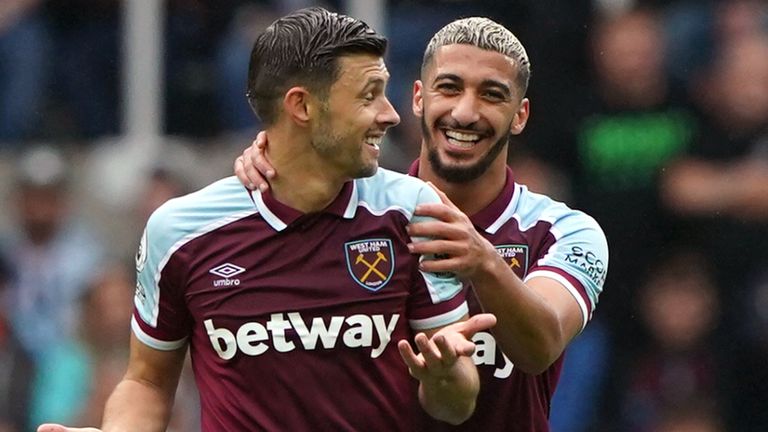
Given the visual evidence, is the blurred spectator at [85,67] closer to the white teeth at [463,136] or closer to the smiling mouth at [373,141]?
the white teeth at [463,136]

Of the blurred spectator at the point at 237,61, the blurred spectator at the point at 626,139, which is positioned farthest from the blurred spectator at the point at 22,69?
the blurred spectator at the point at 626,139

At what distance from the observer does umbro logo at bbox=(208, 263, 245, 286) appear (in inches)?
221

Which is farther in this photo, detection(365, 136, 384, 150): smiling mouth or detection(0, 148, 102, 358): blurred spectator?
detection(0, 148, 102, 358): blurred spectator

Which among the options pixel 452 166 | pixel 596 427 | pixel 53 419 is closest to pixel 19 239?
pixel 53 419

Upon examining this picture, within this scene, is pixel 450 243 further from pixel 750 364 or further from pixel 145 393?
pixel 750 364

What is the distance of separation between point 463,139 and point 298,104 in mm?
749

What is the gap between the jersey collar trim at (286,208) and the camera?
5.65 m

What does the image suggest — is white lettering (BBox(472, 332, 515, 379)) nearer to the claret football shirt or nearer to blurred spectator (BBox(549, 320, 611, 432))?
the claret football shirt

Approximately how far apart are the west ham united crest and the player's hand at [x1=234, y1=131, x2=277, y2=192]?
0.33 meters

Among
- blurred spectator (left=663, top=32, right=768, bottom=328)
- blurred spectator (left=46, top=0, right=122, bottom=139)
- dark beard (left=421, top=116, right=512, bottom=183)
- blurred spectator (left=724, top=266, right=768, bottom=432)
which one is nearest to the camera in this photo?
dark beard (left=421, top=116, right=512, bottom=183)

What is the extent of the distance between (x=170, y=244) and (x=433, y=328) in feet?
2.70

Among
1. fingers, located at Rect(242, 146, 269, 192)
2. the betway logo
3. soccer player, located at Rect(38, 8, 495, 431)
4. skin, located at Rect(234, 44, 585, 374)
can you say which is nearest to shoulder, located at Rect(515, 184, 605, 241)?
skin, located at Rect(234, 44, 585, 374)

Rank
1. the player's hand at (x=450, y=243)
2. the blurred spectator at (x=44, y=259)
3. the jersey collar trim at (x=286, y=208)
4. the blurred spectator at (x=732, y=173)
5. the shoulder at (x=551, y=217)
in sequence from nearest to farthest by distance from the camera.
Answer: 1. the player's hand at (x=450, y=243)
2. the jersey collar trim at (x=286, y=208)
3. the shoulder at (x=551, y=217)
4. the blurred spectator at (x=732, y=173)
5. the blurred spectator at (x=44, y=259)

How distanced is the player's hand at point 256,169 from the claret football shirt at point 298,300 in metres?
0.04
